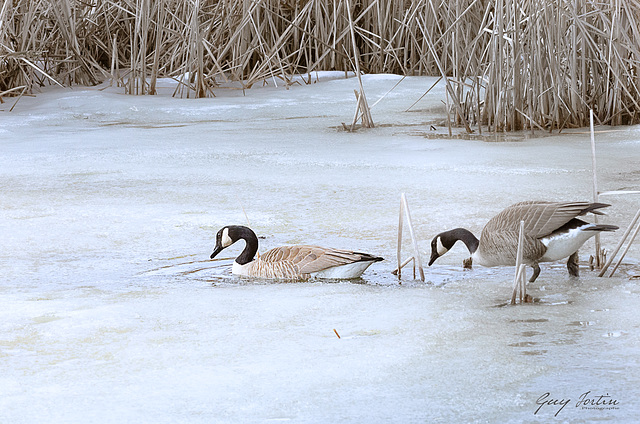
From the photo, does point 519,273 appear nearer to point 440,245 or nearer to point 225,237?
point 440,245

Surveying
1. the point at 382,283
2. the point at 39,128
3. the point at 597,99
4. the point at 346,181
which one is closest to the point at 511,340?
the point at 382,283

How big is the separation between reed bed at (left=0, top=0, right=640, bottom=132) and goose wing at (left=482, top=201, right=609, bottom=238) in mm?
3302

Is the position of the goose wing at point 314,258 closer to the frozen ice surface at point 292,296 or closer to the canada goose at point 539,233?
the frozen ice surface at point 292,296

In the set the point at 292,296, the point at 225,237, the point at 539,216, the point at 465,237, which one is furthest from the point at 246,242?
the point at 539,216

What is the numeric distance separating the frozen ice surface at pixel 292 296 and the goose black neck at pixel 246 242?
0.14 metres

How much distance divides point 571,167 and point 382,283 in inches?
99.5

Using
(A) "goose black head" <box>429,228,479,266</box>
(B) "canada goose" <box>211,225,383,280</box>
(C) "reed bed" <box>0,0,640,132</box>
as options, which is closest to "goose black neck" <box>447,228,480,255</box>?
(A) "goose black head" <box>429,228,479,266</box>

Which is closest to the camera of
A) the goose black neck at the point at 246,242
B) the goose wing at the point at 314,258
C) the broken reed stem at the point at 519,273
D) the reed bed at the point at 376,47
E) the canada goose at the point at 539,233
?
the broken reed stem at the point at 519,273

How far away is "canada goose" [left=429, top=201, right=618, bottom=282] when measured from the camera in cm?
320

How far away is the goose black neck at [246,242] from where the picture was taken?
3574 millimetres

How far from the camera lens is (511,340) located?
257cm

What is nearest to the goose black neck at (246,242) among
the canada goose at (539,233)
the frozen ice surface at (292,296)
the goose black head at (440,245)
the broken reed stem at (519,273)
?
the frozen ice surface at (292,296)

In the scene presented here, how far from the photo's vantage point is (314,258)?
11.1 feet

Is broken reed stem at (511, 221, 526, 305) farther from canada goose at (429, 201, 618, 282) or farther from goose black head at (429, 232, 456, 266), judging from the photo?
goose black head at (429, 232, 456, 266)
